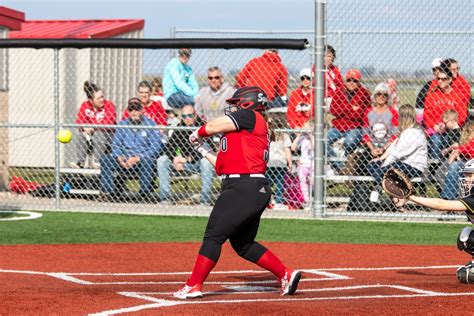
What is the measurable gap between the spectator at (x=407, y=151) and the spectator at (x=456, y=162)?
36 cm

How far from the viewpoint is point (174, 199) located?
15.1 metres

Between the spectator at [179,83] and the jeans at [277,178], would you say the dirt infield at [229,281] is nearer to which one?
the jeans at [277,178]

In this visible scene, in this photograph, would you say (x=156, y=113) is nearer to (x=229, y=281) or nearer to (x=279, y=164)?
(x=279, y=164)

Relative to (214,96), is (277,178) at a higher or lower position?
lower

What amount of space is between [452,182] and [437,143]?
0.59 m

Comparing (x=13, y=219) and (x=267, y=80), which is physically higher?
(x=267, y=80)

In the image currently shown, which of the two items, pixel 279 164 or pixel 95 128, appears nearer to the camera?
pixel 279 164

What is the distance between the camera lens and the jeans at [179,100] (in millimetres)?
15547

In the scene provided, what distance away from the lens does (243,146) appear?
25.0 ft

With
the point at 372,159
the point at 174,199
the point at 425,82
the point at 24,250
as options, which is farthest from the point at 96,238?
the point at 425,82

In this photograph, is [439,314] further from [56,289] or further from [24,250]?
[24,250]

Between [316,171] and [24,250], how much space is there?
4.58 m

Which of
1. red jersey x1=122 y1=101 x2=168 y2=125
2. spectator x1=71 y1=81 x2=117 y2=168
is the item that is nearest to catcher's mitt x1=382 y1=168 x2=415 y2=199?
red jersey x1=122 y1=101 x2=168 y2=125

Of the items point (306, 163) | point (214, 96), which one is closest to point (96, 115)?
point (214, 96)
